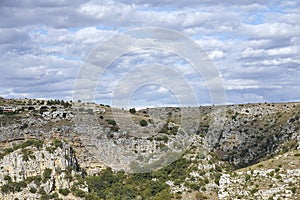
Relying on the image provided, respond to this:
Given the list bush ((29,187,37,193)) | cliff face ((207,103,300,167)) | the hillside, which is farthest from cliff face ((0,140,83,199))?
cliff face ((207,103,300,167))

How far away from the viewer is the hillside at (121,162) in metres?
60.6

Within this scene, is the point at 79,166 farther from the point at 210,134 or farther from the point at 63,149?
the point at 210,134

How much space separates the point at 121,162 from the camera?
69.2 metres

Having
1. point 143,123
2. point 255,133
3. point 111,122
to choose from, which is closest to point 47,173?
point 111,122

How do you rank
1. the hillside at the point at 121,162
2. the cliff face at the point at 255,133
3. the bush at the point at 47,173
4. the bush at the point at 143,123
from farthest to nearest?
the cliff face at the point at 255,133 < the bush at the point at 143,123 < the bush at the point at 47,173 < the hillside at the point at 121,162

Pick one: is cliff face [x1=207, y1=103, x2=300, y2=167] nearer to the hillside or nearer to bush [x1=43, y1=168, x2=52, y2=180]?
the hillside

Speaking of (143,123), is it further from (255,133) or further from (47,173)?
(255,133)

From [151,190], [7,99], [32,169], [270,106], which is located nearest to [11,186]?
[32,169]

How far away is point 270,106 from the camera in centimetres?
11675

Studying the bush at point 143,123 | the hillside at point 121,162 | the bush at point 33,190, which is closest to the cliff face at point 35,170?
the bush at point 33,190

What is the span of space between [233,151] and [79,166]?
3563 cm

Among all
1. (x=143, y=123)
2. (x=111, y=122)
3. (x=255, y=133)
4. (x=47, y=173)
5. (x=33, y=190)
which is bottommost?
(x=33, y=190)

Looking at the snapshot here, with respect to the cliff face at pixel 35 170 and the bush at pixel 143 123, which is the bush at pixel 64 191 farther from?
the bush at pixel 143 123

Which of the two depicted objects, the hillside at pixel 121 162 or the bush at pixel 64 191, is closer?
the hillside at pixel 121 162
